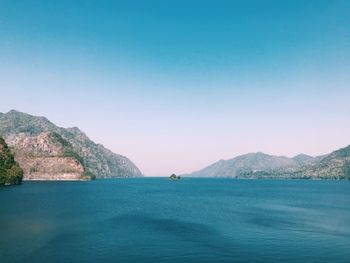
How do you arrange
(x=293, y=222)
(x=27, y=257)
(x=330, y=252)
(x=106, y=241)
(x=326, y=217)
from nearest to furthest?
(x=27, y=257), (x=330, y=252), (x=106, y=241), (x=293, y=222), (x=326, y=217)

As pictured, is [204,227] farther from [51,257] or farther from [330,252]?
[51,257]

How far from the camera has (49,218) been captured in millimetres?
121500

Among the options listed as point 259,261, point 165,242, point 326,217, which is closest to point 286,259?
point 259,261

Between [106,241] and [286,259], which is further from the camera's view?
[106,241]

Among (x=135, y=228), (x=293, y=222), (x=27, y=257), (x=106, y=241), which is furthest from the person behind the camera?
(x=293, y=222)

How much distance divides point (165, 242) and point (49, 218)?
57.8 metres

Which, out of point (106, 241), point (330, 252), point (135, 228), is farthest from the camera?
point (135, 228)

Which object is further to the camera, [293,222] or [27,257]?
[293,222]

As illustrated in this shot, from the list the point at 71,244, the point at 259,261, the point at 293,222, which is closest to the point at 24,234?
the point at 71,244

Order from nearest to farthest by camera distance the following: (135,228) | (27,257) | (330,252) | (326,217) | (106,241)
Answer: (27,257) < (330,252) < (106,241) < (135,228) < (326,217)

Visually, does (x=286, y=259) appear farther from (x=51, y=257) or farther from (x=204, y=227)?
(x=51, y=257)

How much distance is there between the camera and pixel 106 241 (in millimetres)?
84125

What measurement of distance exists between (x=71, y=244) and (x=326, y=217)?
339 ft

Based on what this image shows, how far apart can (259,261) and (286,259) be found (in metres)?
6.45
